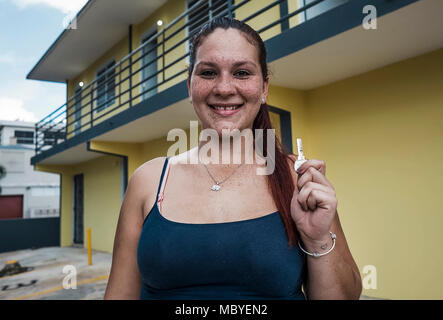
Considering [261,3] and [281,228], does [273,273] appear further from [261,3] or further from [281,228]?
[261,3]

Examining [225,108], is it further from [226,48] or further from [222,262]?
[222,262]

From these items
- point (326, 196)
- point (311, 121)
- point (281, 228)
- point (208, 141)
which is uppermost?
point (311, 121)

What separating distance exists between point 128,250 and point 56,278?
7.31 meters

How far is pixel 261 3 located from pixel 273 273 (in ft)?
18.5

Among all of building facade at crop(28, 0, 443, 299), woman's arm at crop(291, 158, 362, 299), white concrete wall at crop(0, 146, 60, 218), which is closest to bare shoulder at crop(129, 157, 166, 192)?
woman's arm at crop(291, 158, 362, 299)

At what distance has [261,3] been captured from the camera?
219 inches

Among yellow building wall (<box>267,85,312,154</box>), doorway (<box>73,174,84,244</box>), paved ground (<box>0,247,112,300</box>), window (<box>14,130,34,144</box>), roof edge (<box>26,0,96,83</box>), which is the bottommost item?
paved ground (<box>0,247,112,300</box>)

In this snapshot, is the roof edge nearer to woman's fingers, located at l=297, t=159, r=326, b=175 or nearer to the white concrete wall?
woman's fingers, located at l=297, t=159, r=326, b=175

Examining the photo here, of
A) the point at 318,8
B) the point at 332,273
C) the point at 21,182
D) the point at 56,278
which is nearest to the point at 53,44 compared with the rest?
the point at 56,278

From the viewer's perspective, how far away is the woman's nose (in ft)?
3.60

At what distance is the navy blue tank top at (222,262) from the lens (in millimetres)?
948

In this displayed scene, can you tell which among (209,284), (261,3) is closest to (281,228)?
(209,284)

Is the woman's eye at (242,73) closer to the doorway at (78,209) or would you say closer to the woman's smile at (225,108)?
the woman's smile at (225,108)

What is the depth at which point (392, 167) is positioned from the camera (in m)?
3.99
